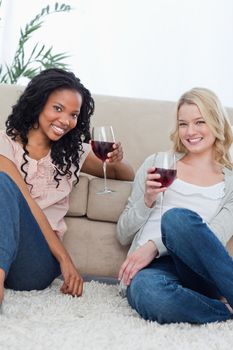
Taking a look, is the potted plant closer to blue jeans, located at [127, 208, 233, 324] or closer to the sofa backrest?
the sofa backrest

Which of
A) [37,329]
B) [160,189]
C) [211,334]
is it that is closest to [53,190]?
[160,189]

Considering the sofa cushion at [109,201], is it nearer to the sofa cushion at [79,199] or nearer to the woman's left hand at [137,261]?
the sofa cushion at [79,199]

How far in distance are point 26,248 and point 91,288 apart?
1.05 feet

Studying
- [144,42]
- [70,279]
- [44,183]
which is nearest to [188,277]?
[70,279]

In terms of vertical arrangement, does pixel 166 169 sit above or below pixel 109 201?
above

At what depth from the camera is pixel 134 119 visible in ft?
9.05

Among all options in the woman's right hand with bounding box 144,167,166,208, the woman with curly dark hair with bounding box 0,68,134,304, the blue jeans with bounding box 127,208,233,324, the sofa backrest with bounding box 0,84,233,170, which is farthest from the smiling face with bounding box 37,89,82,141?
the sofa backrest with bounding box 0,84,233,170

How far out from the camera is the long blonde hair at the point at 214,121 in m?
1.84

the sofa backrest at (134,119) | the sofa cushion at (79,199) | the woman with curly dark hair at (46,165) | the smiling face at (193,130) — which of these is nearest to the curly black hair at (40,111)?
the woman with curly dark hair at (46,165)

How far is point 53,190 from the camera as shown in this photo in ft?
6.22

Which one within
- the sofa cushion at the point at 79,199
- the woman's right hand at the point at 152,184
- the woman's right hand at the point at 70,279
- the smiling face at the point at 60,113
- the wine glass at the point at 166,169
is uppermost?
→ the smiling face at the point at 60,113

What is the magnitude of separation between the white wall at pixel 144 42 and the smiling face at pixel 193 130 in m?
1.92

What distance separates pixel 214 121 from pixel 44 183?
581 mm

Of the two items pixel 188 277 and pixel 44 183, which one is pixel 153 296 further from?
pixel 44 183
